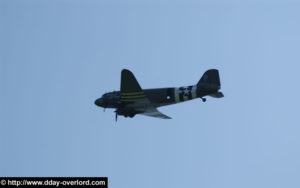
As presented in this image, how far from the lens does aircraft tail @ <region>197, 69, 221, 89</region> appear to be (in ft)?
144

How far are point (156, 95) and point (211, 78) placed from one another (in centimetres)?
498

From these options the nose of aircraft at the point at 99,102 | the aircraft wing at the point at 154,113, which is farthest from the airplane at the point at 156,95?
the nose of aircraft at the point at 99,102

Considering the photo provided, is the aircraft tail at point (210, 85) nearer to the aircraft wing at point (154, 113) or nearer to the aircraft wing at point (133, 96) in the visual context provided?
the aircraft wing at point (154, 113)

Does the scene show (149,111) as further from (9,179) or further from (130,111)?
(9,179)

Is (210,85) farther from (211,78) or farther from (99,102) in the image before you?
(99,102)

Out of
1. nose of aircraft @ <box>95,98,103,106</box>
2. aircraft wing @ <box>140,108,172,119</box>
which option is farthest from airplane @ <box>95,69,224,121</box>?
nose of aircraft @ <box>95,98,103,106</box>

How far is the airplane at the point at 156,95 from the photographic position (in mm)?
43062

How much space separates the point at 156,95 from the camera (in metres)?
44.8

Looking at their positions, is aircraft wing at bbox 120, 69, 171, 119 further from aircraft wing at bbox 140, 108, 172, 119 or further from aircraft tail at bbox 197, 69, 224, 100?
aircraft tail at bbox 197, 69, 224, 100

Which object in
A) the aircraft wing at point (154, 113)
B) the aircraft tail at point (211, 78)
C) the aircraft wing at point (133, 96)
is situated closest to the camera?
the aircraft wing at point (133, 96)

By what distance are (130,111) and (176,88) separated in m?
4.47

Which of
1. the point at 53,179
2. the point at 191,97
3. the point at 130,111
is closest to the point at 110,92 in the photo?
the point at 130,111

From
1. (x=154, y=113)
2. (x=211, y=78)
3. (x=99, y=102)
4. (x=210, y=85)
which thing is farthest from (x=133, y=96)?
(x=211, y=78)

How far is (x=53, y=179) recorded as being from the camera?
3291 cm
